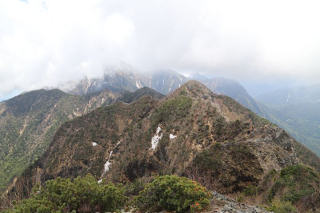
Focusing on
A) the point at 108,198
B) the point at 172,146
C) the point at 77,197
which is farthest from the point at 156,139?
the point at 77,197

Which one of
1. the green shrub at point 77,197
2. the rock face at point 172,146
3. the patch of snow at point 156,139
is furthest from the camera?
the patch of snow at point 156,139

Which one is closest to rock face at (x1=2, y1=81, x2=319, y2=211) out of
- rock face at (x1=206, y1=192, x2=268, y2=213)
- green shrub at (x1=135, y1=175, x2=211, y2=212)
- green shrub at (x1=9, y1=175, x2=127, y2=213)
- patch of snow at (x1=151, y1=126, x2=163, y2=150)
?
patch of snow at (x1=151, y1=126, x2=163, y2=150)

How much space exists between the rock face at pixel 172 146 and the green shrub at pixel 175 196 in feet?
22.4

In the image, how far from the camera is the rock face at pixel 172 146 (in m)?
24.0

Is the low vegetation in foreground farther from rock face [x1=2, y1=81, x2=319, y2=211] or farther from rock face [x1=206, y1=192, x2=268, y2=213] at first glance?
rock face [x1=2, y1=81, x2=319, y2=211]

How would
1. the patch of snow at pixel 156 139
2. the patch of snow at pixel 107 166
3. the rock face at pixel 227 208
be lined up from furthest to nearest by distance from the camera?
the patch of snow at pixel 107 166 < the patch of snow at pixel 156 139 < the rock face at pixel 227 208

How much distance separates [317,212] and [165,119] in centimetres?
5782

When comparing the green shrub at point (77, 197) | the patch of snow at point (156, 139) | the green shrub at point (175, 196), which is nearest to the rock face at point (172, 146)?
the patch of snow at point (156, 139)

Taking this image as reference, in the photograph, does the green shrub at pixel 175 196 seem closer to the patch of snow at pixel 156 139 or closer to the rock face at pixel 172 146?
the rock face at pixel 172 146

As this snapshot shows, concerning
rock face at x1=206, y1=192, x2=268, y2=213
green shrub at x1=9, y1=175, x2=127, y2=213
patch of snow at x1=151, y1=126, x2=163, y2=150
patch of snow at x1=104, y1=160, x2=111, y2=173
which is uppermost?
patch of snow at x1=151, y1=126, x2=163, y2=150

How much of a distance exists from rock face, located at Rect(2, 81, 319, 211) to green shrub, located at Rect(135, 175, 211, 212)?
684 cm

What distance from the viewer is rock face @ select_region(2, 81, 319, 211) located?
24.0 m

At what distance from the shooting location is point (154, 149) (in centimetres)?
6031

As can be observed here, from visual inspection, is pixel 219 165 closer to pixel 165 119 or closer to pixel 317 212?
pixel 317 212
